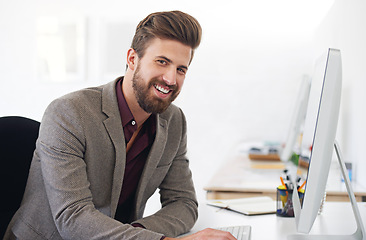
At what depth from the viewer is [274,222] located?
145 cm

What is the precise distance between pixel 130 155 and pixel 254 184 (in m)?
0.89

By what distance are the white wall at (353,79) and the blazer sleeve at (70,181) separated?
54.5 inches

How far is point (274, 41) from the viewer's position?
4.21m

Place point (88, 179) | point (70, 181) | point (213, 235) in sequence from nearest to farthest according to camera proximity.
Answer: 1. point (213, 235)
2. point (70, 181)
3. point (88, 179)

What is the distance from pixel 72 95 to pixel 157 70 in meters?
0.28

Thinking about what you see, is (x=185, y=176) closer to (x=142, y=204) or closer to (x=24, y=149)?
(x=142, y=204)

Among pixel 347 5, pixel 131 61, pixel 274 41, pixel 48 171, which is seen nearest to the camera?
pixel 48 171

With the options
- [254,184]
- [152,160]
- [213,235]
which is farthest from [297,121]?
[213,235]

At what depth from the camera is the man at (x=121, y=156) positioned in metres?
1.20

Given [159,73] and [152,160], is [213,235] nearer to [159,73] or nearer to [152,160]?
[152,160]

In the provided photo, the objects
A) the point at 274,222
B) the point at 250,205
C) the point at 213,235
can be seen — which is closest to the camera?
the point at 213,235

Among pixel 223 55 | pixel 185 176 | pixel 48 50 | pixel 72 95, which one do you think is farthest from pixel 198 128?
pixel 72 95

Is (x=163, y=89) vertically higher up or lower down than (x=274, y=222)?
higher up

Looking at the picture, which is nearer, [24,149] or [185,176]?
[24,149]
